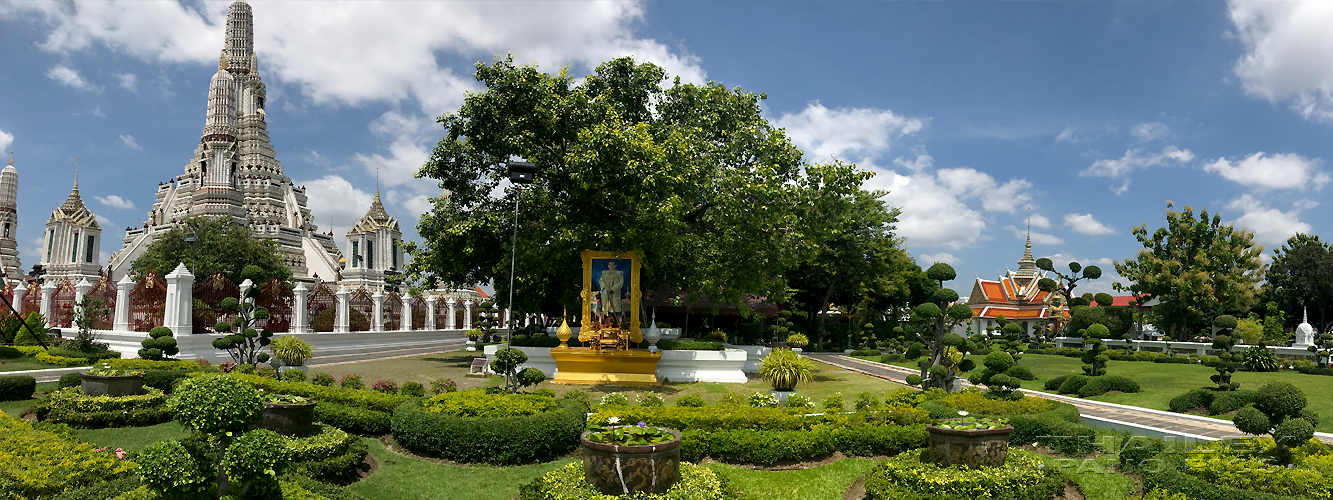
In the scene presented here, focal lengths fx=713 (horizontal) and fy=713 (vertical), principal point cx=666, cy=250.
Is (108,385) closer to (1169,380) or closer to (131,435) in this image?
(131,435)

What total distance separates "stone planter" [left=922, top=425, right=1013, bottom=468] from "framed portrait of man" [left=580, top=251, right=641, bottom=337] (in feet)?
43.0

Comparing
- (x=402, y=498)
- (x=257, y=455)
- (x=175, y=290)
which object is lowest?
(x=402, y=498)

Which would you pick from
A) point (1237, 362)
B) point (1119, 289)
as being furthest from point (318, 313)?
point (1119, 289)

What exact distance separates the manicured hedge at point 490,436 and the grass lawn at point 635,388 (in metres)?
5.82

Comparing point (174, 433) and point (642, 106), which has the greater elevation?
point (642, 106)

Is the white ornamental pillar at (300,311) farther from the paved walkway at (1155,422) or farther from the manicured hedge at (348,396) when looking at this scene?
the paved walkway at (1155,422)

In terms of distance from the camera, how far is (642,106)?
74.1 ft

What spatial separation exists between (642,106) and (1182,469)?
56.9ft

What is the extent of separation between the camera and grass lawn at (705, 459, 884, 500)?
8.88 m

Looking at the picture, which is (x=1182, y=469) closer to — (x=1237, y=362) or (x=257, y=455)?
(x=257, y=455)

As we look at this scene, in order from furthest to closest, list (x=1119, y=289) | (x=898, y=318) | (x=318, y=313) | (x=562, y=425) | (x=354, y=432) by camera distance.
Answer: (x=898, y=318)
(x=1119, y=289)
(x=318, y=313)
(x=354, y=432)
(x=562, y=425)

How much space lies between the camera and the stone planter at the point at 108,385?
40.1 feet

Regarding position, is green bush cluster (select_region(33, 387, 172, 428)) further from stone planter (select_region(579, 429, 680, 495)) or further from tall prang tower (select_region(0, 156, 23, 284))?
tall prang tower (select_region(0, 156, 23, 284))

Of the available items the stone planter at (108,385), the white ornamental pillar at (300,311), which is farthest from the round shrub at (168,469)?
the white ornamental pillar at (300,311)
